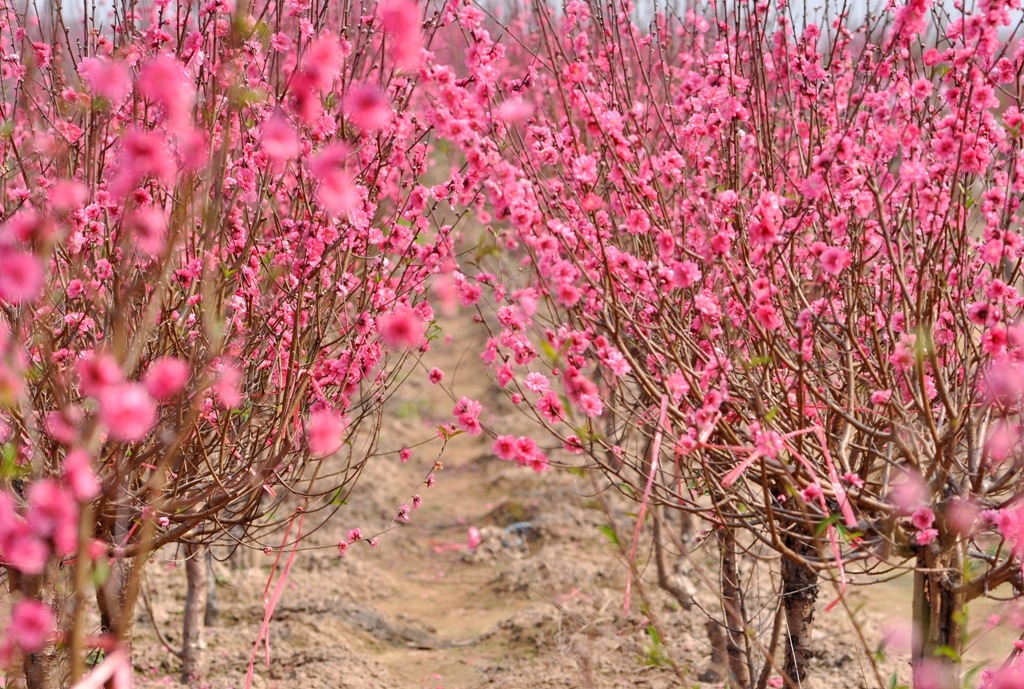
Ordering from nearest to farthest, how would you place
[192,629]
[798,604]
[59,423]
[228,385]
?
1. [228,385]
2. [59,423]
3. [798,604]
4. [192,629]

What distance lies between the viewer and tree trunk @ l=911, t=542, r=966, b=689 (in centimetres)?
325

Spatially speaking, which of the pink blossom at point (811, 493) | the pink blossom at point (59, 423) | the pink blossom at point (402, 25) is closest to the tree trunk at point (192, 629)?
the pink blossom at point (59, 423)

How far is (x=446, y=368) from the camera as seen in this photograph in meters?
15.8

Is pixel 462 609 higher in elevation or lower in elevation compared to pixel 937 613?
lower

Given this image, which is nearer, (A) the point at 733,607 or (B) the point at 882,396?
(B) the point at 882,396

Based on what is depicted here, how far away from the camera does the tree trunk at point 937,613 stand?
325cm

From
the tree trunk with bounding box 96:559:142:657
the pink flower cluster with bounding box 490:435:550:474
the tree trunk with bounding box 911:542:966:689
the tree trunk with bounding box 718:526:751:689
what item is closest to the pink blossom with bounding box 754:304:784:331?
the pink flower cluster with bounding box 490:435:550:474

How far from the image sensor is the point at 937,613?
3.42 m

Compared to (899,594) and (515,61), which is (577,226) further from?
(515,61)

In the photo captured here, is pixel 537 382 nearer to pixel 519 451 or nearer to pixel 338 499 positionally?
pixel 519 451

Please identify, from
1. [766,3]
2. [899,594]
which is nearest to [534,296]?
[766,3]

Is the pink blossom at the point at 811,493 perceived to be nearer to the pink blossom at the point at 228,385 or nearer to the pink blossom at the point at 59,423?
the pink blossom at the point at 228,385

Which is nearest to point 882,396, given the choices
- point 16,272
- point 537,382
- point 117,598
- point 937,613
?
point 937,613

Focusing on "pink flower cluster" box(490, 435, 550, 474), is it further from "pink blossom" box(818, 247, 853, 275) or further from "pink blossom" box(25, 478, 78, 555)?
"pink blossom" box(25, 478, 78, 555)
